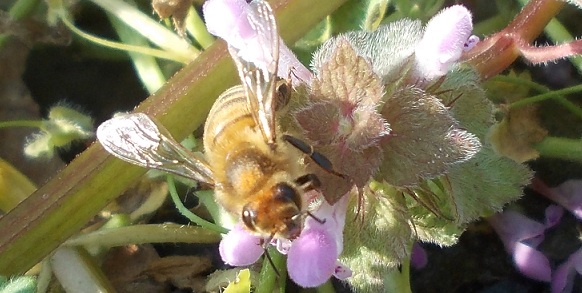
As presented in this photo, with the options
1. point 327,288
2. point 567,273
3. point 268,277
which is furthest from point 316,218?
point 567,273

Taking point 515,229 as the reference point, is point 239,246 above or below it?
above

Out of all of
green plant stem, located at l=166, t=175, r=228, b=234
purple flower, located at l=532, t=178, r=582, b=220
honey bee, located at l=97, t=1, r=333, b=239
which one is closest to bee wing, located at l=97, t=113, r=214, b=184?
honey bee, located at l=97, t=1, r=333, b=239

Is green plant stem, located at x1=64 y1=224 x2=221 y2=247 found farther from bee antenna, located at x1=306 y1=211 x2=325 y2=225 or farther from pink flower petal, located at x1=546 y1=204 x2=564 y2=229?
pink flower petal, located at x1=546 y1=204 x2=564 y2=229

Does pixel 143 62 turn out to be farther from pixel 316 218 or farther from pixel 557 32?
pixel 557 32

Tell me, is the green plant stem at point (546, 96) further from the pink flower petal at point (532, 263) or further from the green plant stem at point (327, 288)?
the green plant stem at point (327, 288)

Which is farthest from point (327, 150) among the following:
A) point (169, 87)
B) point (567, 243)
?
point (567, 243)
